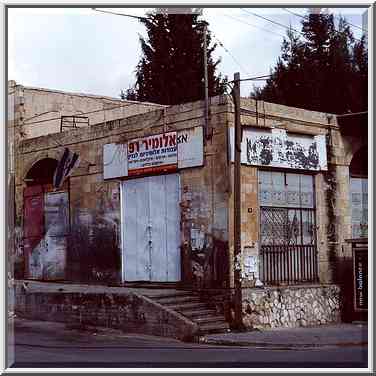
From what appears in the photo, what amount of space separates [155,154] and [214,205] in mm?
2236

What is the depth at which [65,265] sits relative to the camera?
21.2m

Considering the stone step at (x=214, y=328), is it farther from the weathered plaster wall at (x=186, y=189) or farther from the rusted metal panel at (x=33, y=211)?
the rusted metal panel at (x=33, y=211)

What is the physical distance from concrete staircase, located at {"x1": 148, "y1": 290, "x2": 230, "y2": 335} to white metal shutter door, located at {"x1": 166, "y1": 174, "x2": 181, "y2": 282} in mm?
785

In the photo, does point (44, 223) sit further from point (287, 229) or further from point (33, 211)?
point (287, 229)

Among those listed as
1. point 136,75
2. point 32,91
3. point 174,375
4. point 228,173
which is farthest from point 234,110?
point 32,91

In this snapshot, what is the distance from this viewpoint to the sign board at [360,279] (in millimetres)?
18141

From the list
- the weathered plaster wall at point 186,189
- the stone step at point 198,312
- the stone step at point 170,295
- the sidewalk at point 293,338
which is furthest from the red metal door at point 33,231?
the sidewalk at point 293,338

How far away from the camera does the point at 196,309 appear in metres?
17.1

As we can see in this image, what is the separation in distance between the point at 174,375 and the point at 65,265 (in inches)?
392

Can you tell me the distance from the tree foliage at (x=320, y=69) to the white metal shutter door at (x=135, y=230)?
5531 millimetres

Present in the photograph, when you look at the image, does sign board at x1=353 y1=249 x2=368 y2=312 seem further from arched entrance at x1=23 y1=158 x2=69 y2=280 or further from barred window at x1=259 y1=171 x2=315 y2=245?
arched entrance at x1=23 y1=158 x2=69 y2=280

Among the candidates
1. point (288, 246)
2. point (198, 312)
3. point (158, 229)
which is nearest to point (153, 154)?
point (158, 229)

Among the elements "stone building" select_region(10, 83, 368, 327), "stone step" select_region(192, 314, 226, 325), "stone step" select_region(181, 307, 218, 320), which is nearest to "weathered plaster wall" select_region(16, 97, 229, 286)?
"stone building" select_region(10, 83, 368, 327)

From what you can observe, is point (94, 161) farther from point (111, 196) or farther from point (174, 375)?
point (174, 375)
